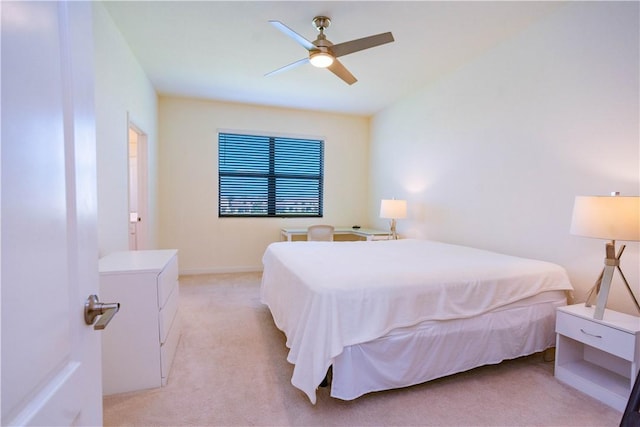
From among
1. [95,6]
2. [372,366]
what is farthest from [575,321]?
[95,6]

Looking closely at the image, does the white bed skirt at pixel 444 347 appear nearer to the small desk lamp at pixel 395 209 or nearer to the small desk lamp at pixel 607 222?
the small desk lamp at pixel 607 222

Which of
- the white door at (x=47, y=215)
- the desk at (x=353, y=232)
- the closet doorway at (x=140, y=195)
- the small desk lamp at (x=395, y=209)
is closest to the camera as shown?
the white door at (x=47, y=215)

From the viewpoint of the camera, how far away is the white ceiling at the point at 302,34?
8.06ft

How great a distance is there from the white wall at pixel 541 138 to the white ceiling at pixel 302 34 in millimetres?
279

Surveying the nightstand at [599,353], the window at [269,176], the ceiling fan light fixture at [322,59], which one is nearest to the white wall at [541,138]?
the nightstand at [599,353]

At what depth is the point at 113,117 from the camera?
263cm

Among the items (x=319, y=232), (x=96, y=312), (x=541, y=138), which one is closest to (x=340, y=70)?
(x=541, y=138)

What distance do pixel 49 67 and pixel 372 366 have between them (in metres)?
1.81

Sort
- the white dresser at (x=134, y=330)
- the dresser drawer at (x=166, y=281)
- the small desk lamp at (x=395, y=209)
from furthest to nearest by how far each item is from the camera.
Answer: the small desk lamp at (x=395, y=209), the dresser drawer at (x=166, y=281), the white dresser at (x=134, y=330)

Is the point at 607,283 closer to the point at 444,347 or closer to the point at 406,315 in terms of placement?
the point at 444,347

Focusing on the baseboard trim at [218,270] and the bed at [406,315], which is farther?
the baseboard trim at [218,270]

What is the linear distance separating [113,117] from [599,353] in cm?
405

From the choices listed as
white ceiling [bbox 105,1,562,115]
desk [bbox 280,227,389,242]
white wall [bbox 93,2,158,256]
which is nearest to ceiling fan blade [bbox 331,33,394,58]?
white ceiling [bbox 105,1,562,115]

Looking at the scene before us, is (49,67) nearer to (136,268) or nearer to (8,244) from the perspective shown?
(8,244)
